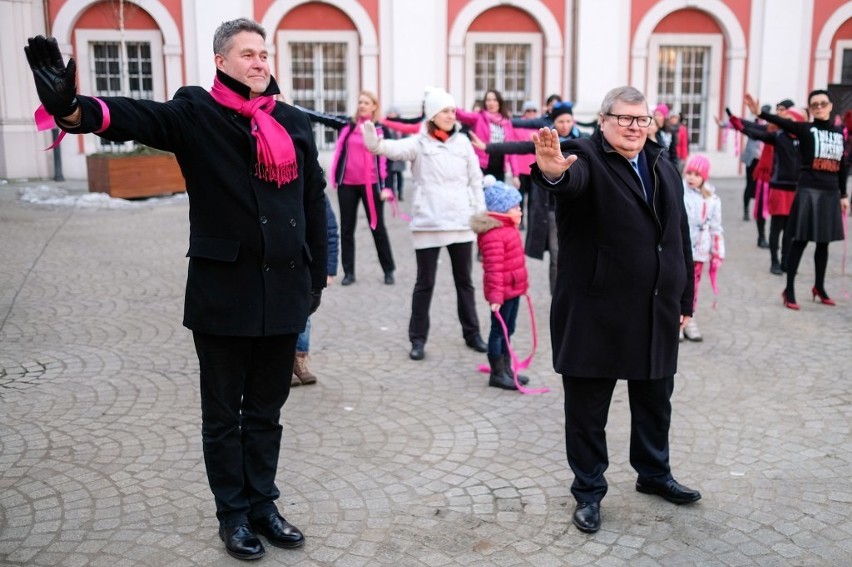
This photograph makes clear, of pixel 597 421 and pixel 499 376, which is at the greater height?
pixel 597 421

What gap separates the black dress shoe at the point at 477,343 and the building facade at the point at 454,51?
13.7 metres

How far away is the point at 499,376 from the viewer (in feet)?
19.0

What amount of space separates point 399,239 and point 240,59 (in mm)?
8833

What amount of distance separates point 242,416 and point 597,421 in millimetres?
1490

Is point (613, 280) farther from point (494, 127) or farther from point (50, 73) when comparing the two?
point (494, 127)

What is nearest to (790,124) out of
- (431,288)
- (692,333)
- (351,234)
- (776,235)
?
(776,235)

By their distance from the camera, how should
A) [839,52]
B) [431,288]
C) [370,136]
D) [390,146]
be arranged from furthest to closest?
1. [839,52]
2. [431,288]
3. [390,146]
4. [370,136]

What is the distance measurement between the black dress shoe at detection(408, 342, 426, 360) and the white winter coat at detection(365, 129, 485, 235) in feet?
2.71

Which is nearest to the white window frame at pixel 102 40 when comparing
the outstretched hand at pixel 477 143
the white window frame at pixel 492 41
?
the white window frame at pixel 492 41

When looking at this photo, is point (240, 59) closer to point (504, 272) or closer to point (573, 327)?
point (573, 327)

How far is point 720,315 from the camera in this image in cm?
782

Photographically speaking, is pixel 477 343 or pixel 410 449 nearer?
pixel 410 449

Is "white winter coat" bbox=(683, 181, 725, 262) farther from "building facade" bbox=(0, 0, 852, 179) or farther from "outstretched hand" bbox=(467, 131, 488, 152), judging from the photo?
"building facade" bbox=(0, 0, 852, 179)

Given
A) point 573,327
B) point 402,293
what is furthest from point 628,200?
point 402,293
